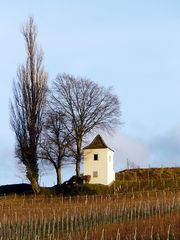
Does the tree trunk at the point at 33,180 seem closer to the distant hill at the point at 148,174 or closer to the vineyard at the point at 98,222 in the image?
the vineyard at the point at 98,222

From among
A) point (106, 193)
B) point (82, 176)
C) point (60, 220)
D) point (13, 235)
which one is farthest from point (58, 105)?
point (13, 235)

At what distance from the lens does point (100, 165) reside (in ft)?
159

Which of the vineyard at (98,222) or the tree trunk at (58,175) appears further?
the tree trunk at (58,175)

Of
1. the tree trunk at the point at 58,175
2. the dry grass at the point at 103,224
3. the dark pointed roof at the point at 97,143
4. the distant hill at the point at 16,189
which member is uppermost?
the dark pointed roof at the point at 97,143

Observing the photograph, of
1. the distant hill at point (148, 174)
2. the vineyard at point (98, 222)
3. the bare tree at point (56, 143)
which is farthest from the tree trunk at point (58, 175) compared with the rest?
the vineyard at point (98, 222)

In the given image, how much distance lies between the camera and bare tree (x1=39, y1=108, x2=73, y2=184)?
159 ft

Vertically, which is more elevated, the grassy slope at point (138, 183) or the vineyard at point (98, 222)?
the grassy slope at point (138, 183)

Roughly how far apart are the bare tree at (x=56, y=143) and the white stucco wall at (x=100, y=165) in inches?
61.7

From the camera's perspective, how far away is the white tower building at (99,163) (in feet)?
157

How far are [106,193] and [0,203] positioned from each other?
7.36m

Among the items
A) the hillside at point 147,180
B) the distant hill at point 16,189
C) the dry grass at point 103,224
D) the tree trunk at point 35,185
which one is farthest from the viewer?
the distant hill at point 16,189

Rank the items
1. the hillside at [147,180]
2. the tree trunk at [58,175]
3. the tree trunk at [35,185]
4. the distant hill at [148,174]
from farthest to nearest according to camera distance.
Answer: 1. the distant hill at [148,174]
2. the tree trunk at [58,175]
3. the tree trunk at [35,185]
4. the hillside at [147,180]

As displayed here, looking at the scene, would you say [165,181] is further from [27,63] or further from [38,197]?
[27,63]

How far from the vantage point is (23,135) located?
160 ft
